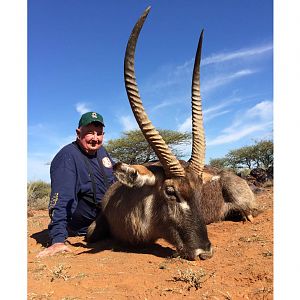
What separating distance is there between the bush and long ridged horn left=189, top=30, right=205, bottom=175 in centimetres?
624

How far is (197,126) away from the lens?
4336mm

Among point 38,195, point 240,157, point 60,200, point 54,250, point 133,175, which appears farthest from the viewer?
point 240,157

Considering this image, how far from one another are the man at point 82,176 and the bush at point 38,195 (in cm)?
457

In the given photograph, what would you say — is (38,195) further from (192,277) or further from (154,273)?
(192,277)

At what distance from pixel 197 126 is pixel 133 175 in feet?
3.17

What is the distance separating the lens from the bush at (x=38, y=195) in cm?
1053

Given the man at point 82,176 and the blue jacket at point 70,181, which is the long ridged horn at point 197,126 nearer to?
the man at point 82,176

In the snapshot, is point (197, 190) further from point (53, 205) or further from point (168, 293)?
point (53, 205)

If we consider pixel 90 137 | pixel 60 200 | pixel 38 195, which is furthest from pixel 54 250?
A: pixel 38 195

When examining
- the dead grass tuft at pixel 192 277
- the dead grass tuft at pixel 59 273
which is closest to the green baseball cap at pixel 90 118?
the dead grass tuft at pixel 59 273

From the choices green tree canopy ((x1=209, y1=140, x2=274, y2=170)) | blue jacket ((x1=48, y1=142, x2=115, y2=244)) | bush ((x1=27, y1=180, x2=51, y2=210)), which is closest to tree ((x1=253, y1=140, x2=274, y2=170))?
green tree canopy ((x1=209, y1=140, x2=274, y2=170))

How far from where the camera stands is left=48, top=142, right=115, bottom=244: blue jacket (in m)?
4.43
